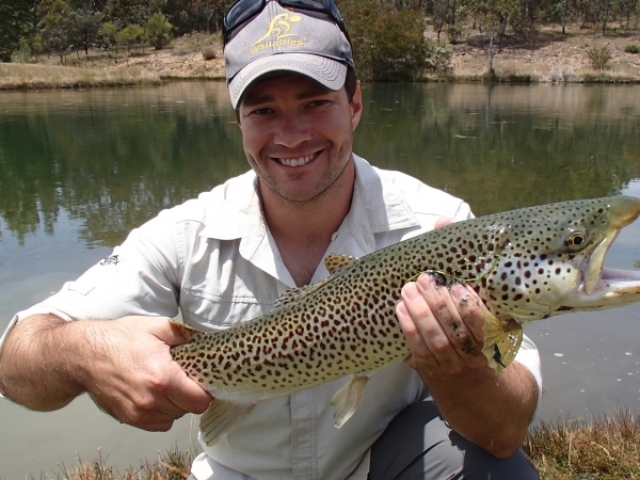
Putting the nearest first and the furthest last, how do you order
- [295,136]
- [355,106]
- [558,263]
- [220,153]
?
[558,263] → [295,136] → [355,106] → [220,153]

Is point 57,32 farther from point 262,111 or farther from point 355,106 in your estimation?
point 262,111

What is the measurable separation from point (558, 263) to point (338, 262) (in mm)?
1037

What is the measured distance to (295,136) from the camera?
3.46 meters

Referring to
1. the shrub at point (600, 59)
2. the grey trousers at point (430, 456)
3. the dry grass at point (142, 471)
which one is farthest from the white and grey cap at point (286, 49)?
the shrub at point (600, 59)

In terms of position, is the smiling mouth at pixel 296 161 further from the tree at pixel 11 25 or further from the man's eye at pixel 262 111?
the tree at pixel 11 25

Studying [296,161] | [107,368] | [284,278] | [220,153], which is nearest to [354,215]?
[296,161]

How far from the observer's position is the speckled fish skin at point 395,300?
251 cm

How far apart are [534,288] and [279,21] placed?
211cm

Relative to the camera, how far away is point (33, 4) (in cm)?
8994

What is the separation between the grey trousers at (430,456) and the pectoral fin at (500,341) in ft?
2.99

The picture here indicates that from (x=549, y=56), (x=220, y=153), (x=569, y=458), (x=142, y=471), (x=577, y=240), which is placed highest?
(x=549, y=56)

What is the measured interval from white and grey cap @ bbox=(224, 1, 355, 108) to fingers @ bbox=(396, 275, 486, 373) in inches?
55.7

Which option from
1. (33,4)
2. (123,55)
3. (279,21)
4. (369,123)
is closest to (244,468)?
(279,21)

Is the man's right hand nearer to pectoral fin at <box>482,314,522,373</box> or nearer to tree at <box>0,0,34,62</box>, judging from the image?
pectoral fin at <box>482,314,522,373</box>
